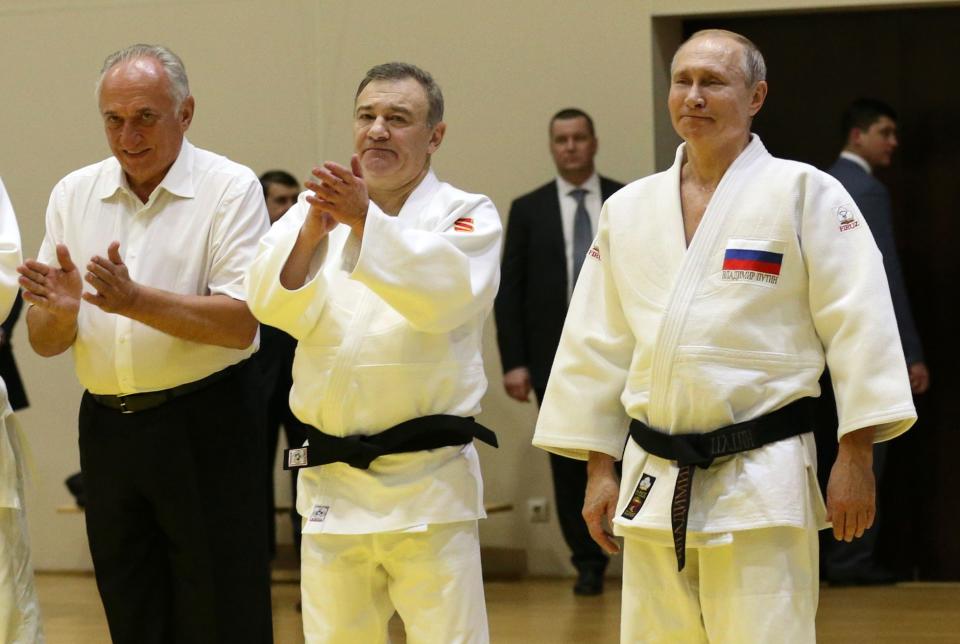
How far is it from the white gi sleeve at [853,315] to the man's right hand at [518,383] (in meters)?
3.34

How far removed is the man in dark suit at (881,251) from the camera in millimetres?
5680

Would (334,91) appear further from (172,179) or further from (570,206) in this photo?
(172,179)

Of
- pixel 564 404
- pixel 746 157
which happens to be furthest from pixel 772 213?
pixel 564 404

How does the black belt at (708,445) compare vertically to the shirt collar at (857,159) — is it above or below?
below

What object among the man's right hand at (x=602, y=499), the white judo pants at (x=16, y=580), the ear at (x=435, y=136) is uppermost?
the ear at (x=435, y=136)

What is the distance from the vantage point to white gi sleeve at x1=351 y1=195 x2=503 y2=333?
9.28ft

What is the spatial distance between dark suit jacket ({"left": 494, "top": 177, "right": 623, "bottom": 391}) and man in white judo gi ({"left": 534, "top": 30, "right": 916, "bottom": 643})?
3.19m

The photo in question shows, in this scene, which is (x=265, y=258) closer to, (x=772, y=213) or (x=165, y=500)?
(x=165, y=500)

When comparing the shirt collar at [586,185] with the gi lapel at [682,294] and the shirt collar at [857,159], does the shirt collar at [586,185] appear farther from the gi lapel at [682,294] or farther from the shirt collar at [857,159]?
the gi lapel at [682,294]

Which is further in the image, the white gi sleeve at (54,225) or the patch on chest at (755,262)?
the white gi sleeve at (54,225)

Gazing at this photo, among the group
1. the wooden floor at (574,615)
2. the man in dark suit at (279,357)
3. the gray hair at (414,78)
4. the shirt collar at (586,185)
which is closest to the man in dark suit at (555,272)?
the shirt collar at (586,185)

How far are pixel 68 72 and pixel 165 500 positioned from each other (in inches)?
162

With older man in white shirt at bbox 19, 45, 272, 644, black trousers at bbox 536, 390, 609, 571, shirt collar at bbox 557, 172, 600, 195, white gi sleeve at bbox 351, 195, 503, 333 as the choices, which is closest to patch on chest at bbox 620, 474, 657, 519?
white gi sleeve at bbox 351, 195, 503, 333

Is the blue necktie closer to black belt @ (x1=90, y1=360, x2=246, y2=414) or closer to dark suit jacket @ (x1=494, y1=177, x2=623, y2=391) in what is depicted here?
dark suit jacket @ (x1=494, y1=177, x2=623, y2=391)
